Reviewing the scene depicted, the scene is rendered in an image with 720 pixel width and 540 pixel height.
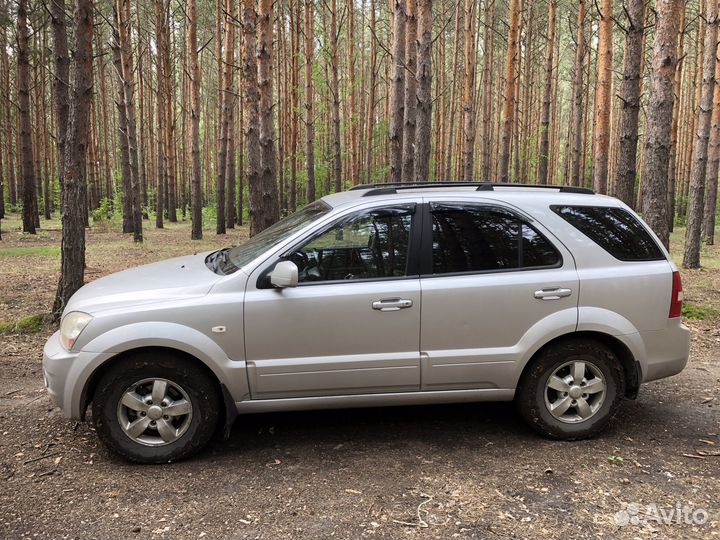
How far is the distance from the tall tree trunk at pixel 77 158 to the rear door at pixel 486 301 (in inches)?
198

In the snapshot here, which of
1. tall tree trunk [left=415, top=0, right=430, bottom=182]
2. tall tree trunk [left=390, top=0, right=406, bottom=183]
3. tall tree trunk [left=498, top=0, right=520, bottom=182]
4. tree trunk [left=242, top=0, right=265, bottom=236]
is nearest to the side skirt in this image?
tree trunk [left=242, top=0, right=265, bottom=236]

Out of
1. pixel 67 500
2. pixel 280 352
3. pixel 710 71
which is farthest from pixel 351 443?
pixel 710 71

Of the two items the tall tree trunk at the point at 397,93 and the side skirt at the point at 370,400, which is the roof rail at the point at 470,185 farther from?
the tall tree trunk at the point at 397,93

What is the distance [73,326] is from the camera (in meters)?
3.82

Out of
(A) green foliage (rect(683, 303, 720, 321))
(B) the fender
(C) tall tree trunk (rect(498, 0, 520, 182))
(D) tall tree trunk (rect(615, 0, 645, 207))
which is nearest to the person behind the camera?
(B) the fender

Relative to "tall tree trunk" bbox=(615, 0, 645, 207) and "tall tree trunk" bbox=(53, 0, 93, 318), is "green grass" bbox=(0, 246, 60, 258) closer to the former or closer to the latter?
"tall tree trunk" bbox=(53, 0, 93, 318)

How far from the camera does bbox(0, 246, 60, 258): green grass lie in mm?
13398

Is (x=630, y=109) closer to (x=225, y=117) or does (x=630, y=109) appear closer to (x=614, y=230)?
(x=614, y=230)

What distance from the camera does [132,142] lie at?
19.6 m

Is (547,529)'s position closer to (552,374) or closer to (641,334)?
(552,374)

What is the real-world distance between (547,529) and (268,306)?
7.05 feet

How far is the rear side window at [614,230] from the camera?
4.27 meters

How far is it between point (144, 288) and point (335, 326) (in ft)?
4.44

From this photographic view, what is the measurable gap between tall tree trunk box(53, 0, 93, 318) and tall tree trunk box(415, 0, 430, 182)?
6020mm
